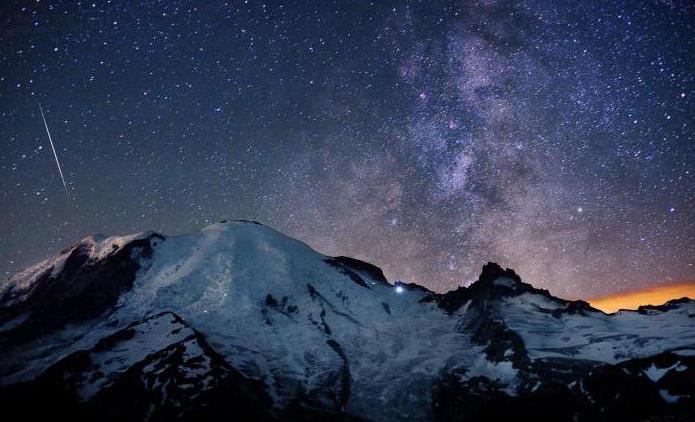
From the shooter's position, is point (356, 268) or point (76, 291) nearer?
point (76, 291)

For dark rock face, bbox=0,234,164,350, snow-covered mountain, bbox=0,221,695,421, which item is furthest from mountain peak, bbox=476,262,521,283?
dark rock face, bbox=0,234,164,350

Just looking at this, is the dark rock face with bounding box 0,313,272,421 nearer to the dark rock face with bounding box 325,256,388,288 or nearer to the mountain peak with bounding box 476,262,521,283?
the dark rock face with bounding box 325,256,388,288

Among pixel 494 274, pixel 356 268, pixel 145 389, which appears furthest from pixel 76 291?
pixel 494 274

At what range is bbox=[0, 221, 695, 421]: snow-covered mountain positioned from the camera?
53.1m

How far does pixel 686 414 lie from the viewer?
45.3 metres

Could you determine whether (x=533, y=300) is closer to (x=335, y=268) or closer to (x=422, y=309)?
(x=422, y=309)

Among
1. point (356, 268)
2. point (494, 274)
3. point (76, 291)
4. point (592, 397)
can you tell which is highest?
point (76, 291)

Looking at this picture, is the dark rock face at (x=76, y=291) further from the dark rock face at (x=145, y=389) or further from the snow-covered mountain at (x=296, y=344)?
the dark rock face at (x=145, y=389)

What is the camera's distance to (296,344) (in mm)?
74688

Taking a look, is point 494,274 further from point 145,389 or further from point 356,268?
point 145,389

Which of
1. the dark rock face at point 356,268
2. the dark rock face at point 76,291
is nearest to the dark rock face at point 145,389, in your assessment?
the dark rock face at point 76,291

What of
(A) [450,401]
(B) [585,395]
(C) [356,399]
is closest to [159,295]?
(C) [356,399]

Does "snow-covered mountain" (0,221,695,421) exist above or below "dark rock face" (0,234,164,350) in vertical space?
below

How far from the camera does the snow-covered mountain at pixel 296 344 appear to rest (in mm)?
53062
